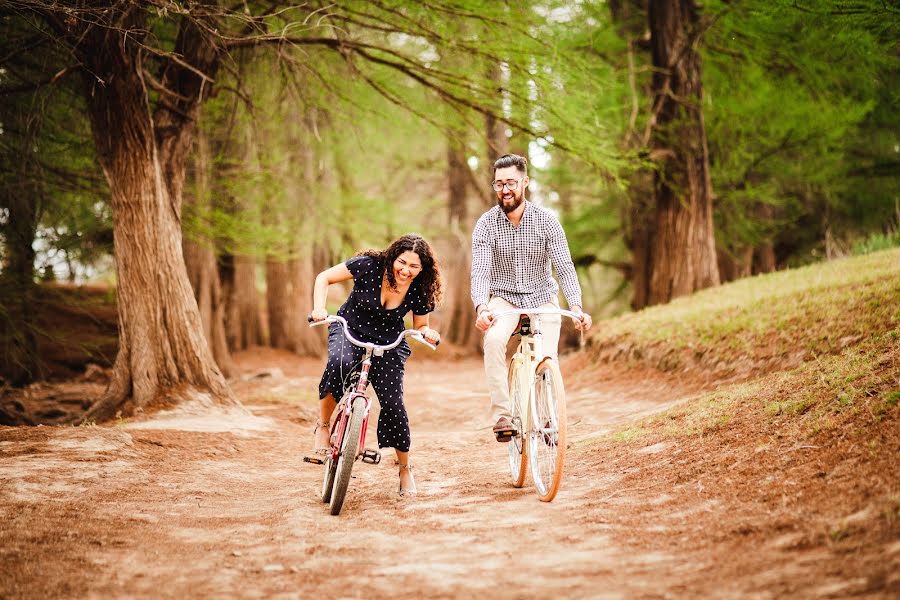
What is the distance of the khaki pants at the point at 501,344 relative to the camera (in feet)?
17.5

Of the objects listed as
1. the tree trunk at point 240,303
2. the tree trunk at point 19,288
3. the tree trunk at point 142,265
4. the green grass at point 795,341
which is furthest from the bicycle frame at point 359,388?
the tree trunk at point 240,303

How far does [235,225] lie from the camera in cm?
1321

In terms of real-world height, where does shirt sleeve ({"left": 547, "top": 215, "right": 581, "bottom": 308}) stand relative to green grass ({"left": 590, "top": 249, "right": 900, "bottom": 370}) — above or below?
above

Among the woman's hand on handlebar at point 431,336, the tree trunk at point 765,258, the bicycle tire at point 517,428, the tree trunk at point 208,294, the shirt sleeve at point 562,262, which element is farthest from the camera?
the tree trunk at point 765,258

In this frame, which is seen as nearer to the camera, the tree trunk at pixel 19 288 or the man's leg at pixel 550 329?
the man's leg at pixel 550 329

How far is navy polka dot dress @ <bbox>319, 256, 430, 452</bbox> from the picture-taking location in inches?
206

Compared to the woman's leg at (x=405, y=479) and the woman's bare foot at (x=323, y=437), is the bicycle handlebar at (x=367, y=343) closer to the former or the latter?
the woman's bare foot at (x=323, y=437)

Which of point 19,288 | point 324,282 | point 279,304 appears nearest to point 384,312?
point 324,282

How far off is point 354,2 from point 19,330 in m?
7.79

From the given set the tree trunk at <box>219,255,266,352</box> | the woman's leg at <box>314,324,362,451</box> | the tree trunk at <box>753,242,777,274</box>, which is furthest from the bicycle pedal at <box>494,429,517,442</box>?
the tree trunk at <box>753,242,777,274</box>

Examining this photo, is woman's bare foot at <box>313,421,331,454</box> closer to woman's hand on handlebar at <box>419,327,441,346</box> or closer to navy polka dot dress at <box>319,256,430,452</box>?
navy polka dot dress at <box>319,256,430,452</box>

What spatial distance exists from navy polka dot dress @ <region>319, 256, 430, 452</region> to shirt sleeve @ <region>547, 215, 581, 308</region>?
1.00m

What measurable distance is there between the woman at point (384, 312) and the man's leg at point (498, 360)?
480 millimetres

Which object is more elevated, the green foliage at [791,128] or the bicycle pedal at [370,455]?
the green foliage at [791,128]
